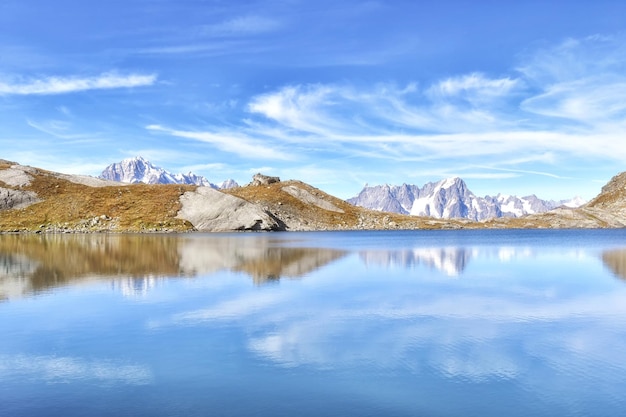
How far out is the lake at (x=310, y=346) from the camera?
1630 centimetres

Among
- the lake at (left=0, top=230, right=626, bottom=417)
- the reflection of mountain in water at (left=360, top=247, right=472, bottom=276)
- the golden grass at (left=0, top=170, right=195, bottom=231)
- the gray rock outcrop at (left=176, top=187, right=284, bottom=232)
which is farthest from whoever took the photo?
the gray rock outcrop at (left=176, top=187, right=284, bottom=232)

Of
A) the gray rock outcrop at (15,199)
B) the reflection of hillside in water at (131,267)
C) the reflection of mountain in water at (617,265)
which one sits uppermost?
the gray rock outcrop at (15,199)

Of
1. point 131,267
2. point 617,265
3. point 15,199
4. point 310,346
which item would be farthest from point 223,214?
point 310,346

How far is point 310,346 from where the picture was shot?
23391 mm

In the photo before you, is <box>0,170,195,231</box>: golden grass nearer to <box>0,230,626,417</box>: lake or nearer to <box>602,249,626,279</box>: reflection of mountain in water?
<box>0,230,626,417</box>: lake

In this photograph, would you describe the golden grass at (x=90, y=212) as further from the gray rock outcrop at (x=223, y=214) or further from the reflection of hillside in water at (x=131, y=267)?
the reflection of hillside in water at (x=131, y=267)

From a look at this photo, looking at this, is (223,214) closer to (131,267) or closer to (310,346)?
(131,267)

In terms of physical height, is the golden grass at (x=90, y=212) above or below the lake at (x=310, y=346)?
above

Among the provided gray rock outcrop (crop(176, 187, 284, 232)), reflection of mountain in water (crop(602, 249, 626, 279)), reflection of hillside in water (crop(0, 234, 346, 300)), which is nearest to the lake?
reflection of hillside in water (crop(0, 234, 346, 300))

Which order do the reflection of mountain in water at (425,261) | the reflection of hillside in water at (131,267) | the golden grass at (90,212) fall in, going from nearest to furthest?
the reflection of hillside in water at (131,267) → the reflection of mountain in water at (425,261) → the golden grass at (90,212)

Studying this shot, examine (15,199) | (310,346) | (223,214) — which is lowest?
(310,346)

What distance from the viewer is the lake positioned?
1630 centimetres

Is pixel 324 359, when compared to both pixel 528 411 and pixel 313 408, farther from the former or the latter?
pixel 528 411

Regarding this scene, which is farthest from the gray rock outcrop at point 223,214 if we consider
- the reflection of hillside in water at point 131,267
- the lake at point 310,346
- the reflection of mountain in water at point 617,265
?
the lake at point 310,346
